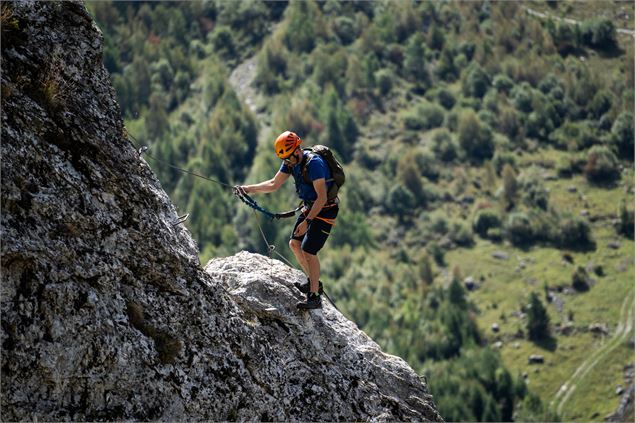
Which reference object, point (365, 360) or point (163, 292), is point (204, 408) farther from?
point (365, 360)

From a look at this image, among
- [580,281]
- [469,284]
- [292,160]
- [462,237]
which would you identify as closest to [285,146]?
[292,160]

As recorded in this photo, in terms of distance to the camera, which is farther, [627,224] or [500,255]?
[500,255]

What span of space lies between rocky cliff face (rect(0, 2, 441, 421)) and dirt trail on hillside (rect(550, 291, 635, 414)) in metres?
105

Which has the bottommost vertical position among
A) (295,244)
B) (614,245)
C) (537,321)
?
(537,321)

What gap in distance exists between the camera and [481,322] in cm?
14775

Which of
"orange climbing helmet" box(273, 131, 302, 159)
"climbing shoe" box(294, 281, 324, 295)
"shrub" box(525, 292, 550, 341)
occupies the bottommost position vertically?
"shrub" box(525, 292, 550, 341)

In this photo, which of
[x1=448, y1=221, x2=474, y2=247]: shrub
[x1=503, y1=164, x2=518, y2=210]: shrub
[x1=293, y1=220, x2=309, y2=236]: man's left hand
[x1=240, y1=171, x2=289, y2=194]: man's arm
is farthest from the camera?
[x1=503, y1=164, x2=518, y2=210]: shrub

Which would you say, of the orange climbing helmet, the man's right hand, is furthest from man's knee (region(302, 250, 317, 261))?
the orange climbing helmet

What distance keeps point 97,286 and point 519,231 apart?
15766 cm

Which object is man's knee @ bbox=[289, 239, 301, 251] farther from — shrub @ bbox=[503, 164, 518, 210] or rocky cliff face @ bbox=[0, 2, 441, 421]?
shrub @ bbox=[503, 164, 518, 210]

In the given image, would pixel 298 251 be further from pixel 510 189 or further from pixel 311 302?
pixel 510 189

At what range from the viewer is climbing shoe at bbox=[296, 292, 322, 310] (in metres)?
21.4

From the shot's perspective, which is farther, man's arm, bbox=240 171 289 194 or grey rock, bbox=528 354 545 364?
grey rock, bbox=528 354 545 364

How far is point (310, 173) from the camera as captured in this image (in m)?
21.0
